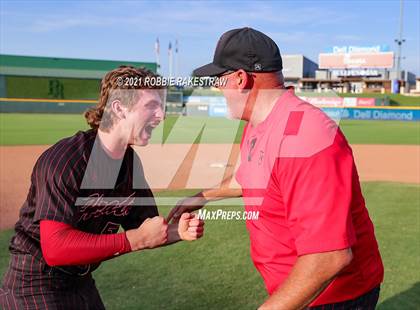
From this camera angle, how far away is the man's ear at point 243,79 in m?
2.34

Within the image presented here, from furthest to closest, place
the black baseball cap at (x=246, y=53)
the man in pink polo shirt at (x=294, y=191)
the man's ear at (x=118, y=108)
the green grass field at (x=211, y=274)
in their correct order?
the green grass field at (x=211, y=274) < the man's ear at (x=118, y=108) < the black baseball cap at (x=246, y=53) < the man in pink polo shirt at (x=294, y=191)

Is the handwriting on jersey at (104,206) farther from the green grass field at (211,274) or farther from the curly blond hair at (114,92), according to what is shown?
the green grass field at (211,274)

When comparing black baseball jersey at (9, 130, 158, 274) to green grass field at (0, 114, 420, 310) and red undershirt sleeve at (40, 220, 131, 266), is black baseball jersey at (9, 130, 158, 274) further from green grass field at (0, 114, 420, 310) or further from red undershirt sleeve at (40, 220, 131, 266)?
green grass field at (0, 114, 420, 310)

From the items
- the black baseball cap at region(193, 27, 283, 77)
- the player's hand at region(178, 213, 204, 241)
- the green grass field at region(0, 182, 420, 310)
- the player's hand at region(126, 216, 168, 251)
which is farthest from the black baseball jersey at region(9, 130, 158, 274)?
the green grass field at region(0, 182, 420, 310)

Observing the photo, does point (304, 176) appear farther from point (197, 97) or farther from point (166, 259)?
point (197, 97)

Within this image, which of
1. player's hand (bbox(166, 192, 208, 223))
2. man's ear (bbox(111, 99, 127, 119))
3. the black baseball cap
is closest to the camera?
the black baseball cap

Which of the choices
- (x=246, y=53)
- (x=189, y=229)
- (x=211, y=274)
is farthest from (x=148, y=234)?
(x=211, y=274)

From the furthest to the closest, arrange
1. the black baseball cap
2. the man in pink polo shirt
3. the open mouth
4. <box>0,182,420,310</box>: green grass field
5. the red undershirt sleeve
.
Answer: <box>0,182,420,310</box>: green grass field < the open mouth < the red undershirt sleeve < the black baseball cap < the man in pink polo shirt

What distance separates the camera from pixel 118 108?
2.96 meters

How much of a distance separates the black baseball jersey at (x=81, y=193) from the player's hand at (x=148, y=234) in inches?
13.3

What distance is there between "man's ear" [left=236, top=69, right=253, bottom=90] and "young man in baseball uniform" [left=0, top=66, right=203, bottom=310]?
0.81 metres

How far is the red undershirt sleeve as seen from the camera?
2.47 meters

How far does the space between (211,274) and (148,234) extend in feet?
11.2

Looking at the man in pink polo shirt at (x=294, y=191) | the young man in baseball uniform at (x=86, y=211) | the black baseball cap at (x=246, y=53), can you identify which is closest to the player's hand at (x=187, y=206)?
the young man in baseball uniform at (x=86, y=211)
